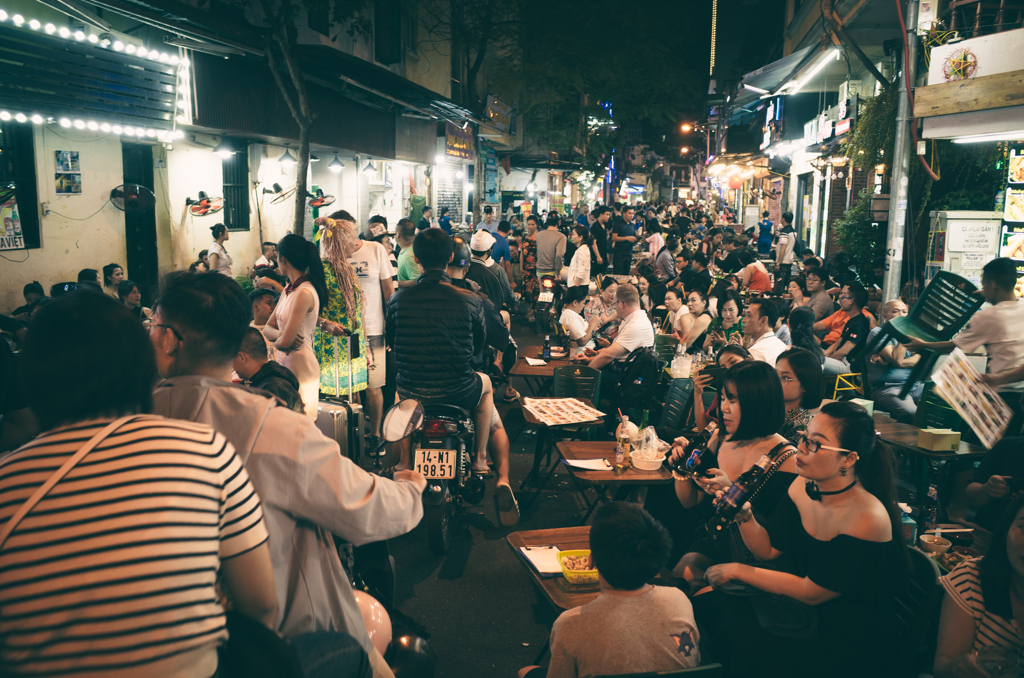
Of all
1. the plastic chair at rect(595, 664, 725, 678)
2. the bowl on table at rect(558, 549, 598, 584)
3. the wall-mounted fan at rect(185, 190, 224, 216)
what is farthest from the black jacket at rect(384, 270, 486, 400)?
the wall-mounted fan at rect(185, 190, 224, 216)

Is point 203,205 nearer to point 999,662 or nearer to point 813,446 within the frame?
point 813,446

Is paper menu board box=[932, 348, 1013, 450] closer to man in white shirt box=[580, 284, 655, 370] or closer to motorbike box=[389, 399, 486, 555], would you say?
man in white shirt box=[580, 284, 655, 370]

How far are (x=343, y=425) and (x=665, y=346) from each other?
186 inches

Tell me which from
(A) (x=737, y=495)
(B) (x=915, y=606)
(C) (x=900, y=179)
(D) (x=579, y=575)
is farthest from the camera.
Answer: (C) (x=900, y=179)

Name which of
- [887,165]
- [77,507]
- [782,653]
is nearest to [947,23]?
[887,165]

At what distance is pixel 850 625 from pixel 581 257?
10047 millimetres

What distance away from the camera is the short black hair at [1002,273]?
5.98 metres

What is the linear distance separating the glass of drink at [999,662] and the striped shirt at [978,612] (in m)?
0.02

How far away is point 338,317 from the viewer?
6.32m

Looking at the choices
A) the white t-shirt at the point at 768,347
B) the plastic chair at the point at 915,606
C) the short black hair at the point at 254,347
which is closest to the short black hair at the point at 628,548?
the plastic chair at the point at 915,606

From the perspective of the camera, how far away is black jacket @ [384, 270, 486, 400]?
194 inches

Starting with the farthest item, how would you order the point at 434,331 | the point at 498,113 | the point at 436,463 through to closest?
1. the point at 498,113
2. the point at 434,331
3. the point at 436,463

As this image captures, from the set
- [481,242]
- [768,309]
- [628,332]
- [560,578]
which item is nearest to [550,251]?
[481,242]

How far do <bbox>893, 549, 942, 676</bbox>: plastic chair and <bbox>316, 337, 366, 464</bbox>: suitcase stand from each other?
11.1 ft
